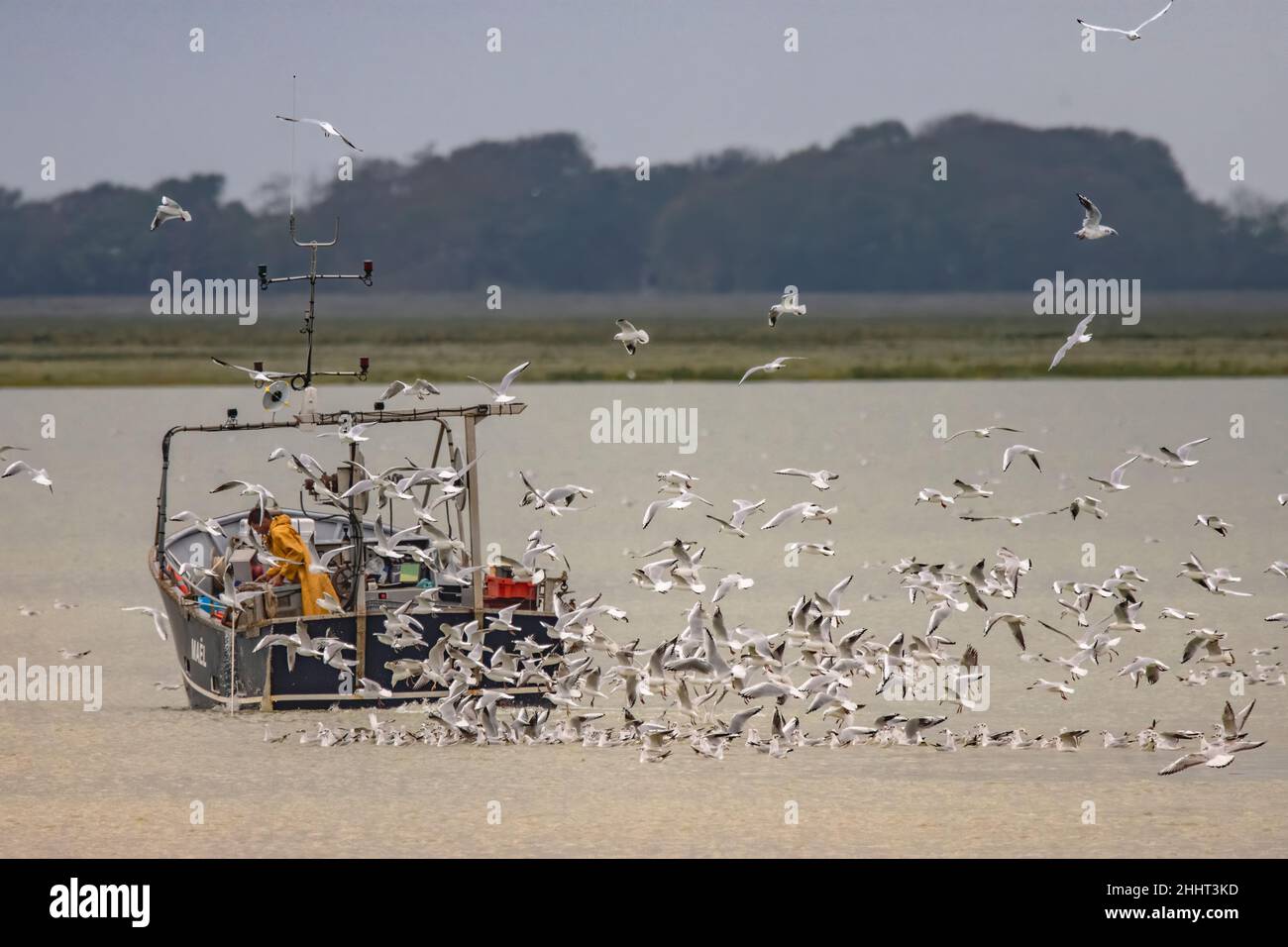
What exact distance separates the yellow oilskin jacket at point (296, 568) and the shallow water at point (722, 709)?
1069mm

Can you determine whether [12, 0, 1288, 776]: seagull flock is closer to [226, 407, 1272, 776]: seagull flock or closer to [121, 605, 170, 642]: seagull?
[226, 407, 1272, 776]: seagull flock

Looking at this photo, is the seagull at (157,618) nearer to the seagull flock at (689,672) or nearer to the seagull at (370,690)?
the seagull flock at (689,672)

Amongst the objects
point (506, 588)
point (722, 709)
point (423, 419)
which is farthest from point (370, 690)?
point (722, 709)

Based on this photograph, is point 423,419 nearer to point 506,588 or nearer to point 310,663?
point 506,588

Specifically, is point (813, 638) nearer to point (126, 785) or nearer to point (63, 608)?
point (126, 785)

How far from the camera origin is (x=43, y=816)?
50.8 ft

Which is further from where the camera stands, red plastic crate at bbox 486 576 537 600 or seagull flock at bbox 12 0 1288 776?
red plastic crate at bbox 486 576 537 600

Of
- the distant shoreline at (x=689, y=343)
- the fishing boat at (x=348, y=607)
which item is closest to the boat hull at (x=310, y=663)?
the fishing boat at (x=348, y=607)

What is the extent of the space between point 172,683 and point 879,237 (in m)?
176

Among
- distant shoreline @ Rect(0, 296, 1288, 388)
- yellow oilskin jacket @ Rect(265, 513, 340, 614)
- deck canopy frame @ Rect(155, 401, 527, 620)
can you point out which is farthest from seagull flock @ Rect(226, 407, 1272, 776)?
distant shoreline @ Rect(0, 296, 1288, 388)

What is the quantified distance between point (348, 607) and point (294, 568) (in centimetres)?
57

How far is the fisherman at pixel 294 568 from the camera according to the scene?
17.5 metres

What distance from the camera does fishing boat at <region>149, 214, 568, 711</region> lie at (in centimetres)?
1716

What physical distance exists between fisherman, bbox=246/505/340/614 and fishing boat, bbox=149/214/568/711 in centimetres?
16
